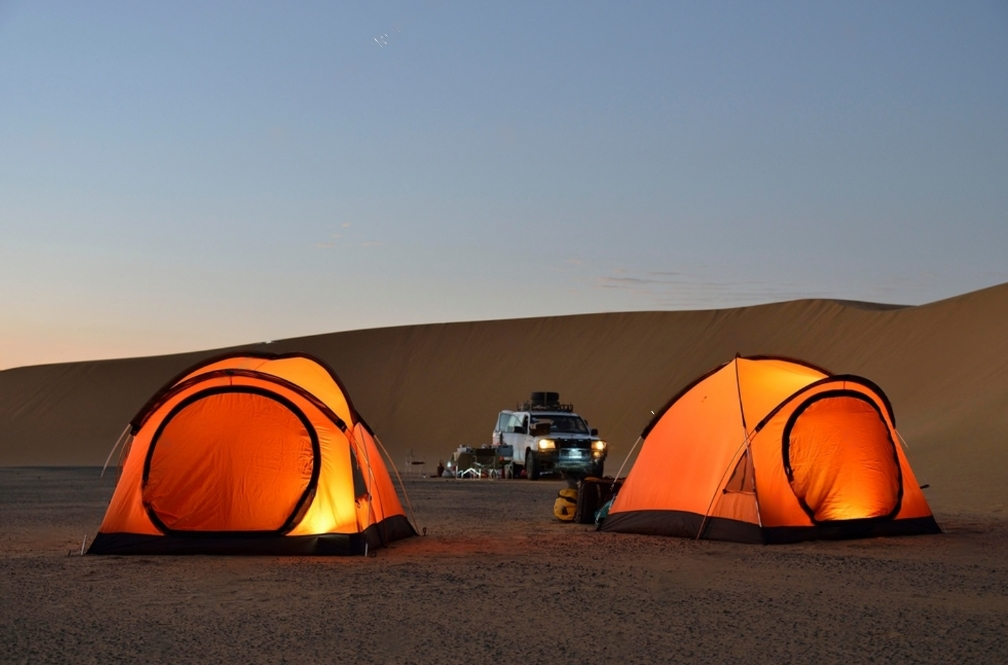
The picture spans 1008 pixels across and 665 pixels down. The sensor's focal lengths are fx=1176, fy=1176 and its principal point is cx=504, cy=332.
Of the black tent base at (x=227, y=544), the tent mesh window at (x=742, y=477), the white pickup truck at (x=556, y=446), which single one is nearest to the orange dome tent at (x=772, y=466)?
the tent mesh window at (x=742, y=477)

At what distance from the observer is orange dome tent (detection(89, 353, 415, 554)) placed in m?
12.6

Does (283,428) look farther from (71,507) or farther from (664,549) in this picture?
(71,507)

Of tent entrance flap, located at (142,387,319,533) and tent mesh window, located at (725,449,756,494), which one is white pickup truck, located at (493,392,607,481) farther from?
tent entrance flap, located at (142,387,319,533)

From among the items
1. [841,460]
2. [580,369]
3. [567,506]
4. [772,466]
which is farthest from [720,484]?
[580,369]

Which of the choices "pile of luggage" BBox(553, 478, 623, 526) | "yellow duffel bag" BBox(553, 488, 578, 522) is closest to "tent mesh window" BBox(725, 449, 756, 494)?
"pile of luggage" BBox(553, 478, 623, 526)

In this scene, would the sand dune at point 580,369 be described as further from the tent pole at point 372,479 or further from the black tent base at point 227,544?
the black tent base at point 227,544

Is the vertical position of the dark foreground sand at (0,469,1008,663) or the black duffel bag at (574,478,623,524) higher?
the black duffel bag at (574,478,623,524)

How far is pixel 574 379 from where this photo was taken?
74.5 meters

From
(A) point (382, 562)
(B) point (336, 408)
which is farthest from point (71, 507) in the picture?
(A) point (382, 562)

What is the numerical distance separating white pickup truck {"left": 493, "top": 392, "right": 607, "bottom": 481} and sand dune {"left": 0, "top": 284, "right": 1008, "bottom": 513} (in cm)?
943

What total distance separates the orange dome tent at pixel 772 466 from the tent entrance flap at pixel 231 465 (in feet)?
15.3

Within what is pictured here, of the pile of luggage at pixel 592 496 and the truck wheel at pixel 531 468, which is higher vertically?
the truck wheel at pixel 531 468

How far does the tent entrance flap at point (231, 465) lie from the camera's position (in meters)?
12.7

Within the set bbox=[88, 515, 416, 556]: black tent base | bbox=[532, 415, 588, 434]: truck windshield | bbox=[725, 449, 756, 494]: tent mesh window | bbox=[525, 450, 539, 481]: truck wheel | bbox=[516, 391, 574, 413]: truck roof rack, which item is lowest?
bbox=[88, 515, 416, 556]: black tent base
